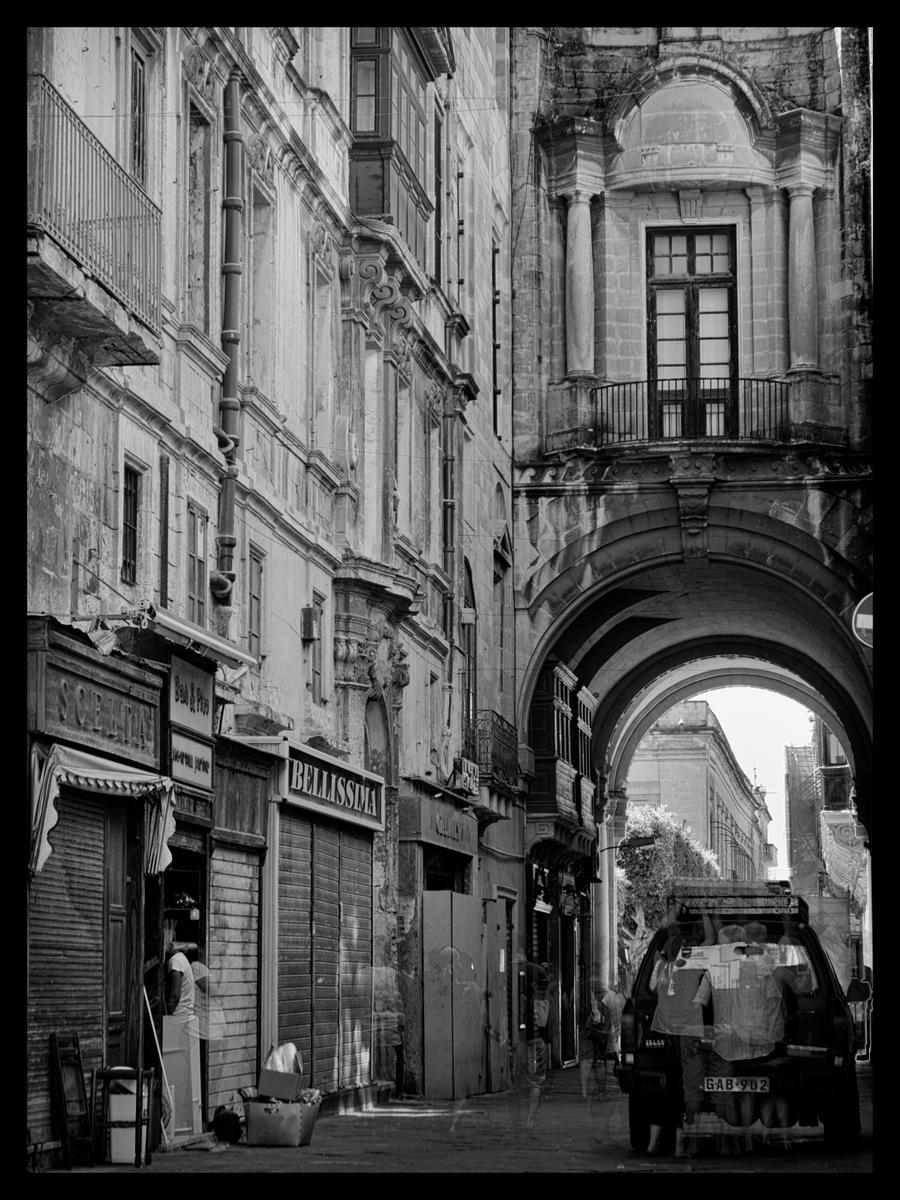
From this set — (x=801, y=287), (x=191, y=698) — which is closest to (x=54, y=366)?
(x=191, y=698)

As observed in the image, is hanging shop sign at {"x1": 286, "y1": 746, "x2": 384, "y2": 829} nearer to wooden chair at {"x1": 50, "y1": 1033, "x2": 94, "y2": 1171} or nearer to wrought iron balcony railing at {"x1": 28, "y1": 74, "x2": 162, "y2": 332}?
wrought iron balcony railing at {"x1": 28, "y1": 74, "x2": 162, "y2": 332}

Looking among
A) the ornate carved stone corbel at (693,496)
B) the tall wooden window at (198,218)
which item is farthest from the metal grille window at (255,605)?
the ornate carved stone corbel at (693,496)

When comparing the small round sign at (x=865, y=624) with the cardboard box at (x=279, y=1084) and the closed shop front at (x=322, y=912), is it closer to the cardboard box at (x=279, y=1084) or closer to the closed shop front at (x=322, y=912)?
the closed shop front at (x=322, y=912)

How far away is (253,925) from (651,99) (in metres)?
11.6

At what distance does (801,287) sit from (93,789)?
12285 millimetres

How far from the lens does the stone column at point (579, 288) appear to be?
21.2 metres

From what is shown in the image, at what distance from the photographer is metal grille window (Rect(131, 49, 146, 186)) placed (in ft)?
42.8

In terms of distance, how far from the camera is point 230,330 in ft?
48.3

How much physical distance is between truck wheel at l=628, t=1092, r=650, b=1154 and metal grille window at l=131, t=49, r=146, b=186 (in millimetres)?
6191

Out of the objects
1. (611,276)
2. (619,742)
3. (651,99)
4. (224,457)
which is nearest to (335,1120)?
(224,457)

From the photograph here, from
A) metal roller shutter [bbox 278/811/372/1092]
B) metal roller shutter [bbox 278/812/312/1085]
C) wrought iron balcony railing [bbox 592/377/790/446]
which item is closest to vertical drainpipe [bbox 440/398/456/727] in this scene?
metal roller shutter [bbox 278/811/372/1092]

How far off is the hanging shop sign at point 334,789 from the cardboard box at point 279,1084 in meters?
2.48

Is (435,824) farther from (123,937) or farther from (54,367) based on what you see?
(54,367)

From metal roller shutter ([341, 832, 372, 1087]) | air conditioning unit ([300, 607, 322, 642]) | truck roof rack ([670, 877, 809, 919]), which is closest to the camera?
truck roof rack ([670, 877, 809, 919])
